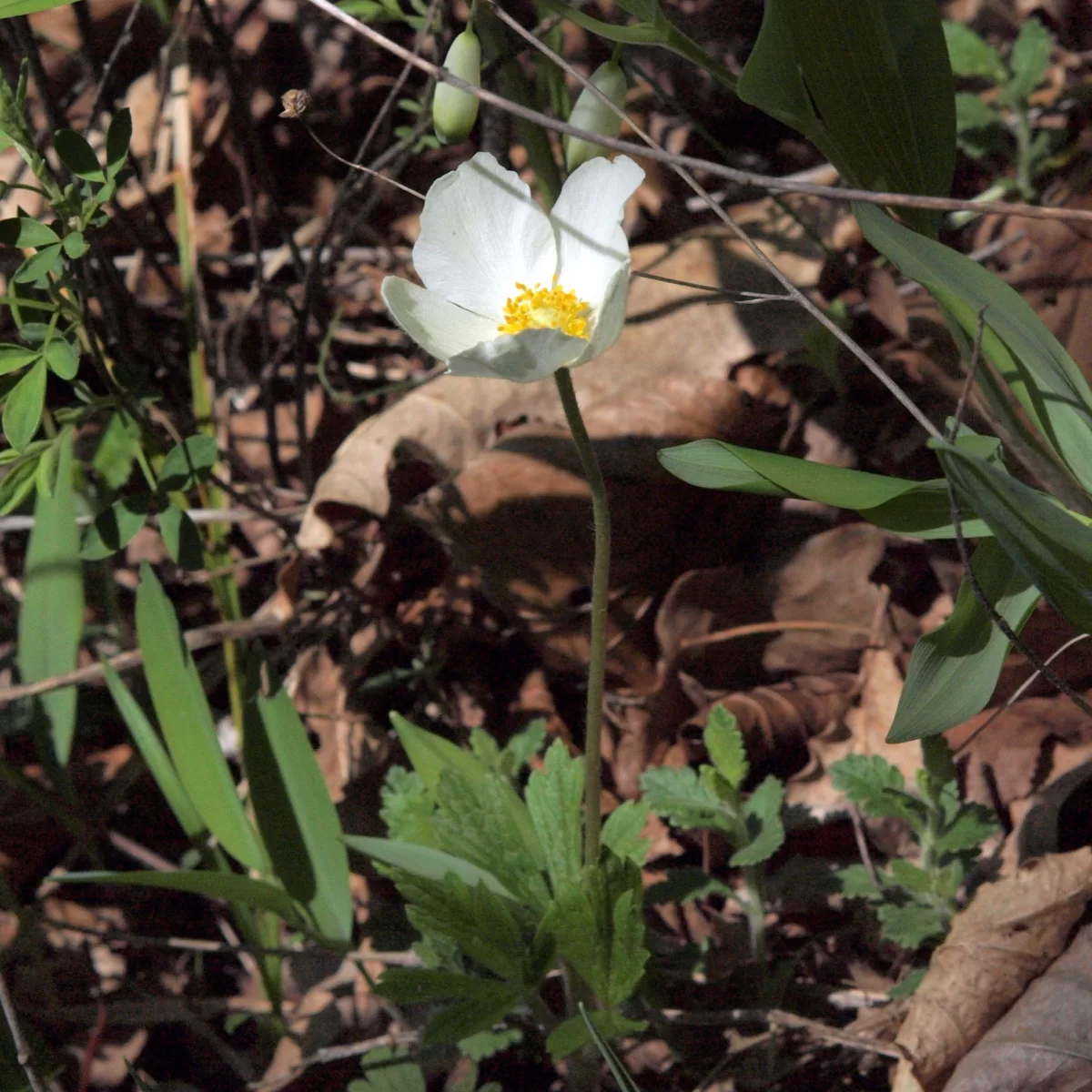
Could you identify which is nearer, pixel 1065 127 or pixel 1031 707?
pixel 1031 707

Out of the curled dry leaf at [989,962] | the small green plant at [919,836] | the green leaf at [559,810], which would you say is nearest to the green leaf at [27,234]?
the green leaf at [559,810]

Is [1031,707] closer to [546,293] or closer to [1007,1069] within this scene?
[1007,1069]

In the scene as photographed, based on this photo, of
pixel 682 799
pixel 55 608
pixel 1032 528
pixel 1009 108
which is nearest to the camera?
pixel 1032 528

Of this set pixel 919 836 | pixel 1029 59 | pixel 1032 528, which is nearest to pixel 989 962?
pixel 919 836

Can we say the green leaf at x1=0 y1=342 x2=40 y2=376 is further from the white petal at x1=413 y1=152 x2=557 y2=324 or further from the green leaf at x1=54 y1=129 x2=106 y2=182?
the white petal at x1=413 y1=152 x2=557 y2=324

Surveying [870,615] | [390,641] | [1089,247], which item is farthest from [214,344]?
[1089,247]

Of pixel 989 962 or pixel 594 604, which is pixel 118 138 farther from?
pixel 989 962
